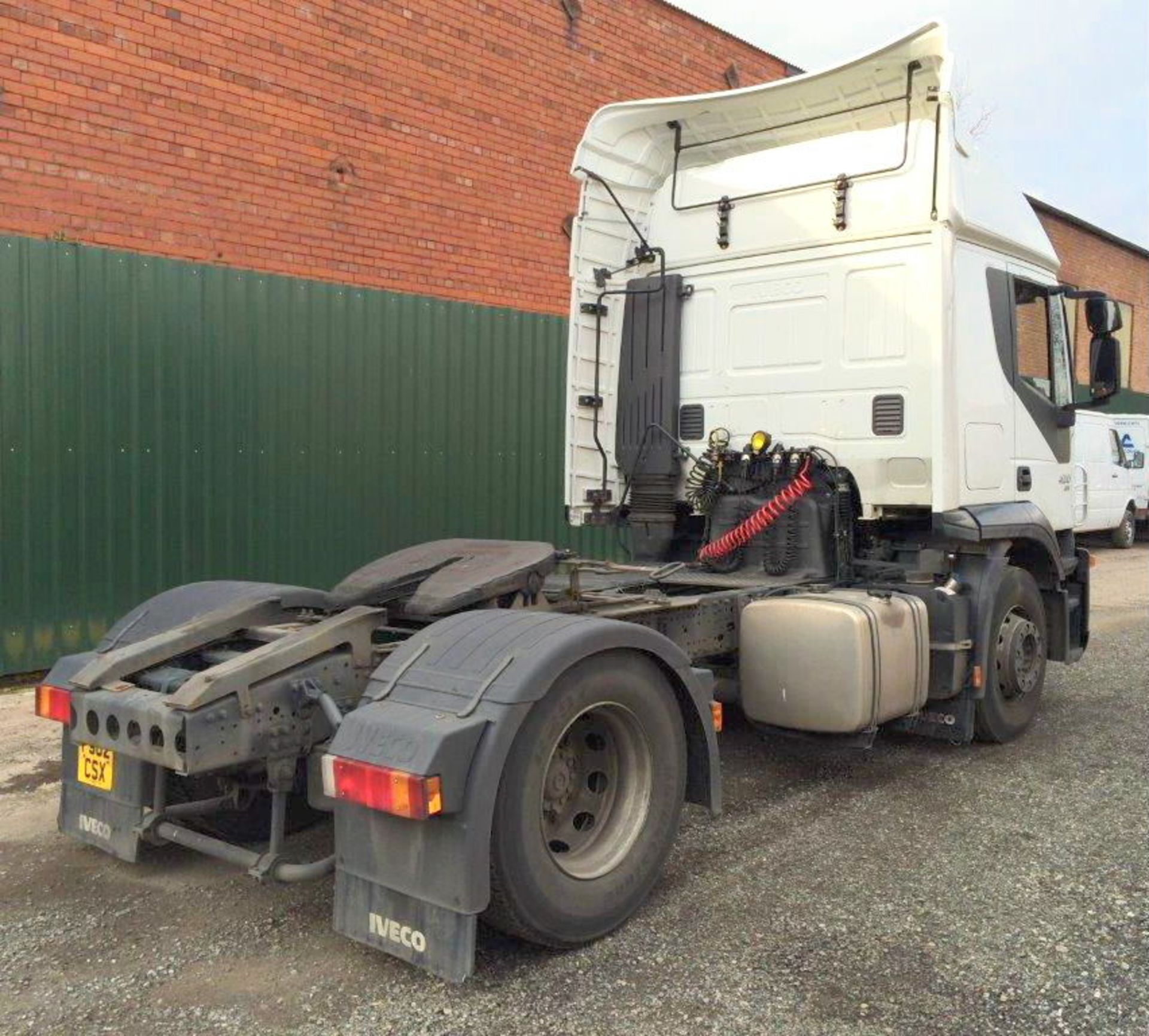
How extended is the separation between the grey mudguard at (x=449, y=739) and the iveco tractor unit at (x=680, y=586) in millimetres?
11

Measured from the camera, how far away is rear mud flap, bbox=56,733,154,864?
3.75 m

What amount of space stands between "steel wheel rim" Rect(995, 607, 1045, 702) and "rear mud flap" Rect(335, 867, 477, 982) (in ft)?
12.7

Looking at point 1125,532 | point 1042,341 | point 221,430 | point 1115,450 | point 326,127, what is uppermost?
point 326,127

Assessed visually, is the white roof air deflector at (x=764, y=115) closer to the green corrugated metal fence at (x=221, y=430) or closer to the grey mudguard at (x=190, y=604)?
the green corrugated metal fence at (x=221, y=430)

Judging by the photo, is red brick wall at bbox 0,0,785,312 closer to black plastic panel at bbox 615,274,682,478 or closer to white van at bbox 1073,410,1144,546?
black plastic panel at bbox 615,274,682,478

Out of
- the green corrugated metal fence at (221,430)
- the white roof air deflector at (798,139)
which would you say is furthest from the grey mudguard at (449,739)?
the green corrugated metal fence at (221,430)

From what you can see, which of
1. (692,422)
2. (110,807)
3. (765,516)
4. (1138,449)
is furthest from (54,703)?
(1138,449)

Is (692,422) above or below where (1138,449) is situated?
below

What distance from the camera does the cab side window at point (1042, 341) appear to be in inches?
248

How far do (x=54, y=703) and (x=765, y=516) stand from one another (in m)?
3.62

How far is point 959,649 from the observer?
5.53 meters

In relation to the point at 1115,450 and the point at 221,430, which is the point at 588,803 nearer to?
the point at 221,430

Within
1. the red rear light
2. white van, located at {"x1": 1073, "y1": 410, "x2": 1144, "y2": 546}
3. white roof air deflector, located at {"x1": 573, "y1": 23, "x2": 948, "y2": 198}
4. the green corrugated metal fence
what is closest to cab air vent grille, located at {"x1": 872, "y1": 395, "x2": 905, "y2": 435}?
white roof air deflector, located at {"x1": 573, "y1": 23, "x2": 948, "y2": 198}

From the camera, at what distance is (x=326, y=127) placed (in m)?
8.79
